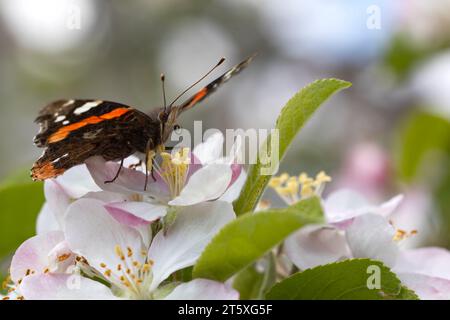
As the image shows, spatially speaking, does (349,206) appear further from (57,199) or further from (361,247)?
(57,199)

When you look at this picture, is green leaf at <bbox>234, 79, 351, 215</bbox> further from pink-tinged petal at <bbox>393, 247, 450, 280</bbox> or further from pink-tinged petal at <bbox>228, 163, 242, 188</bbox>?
pink-tinged petal at <bbox>393, 247, 450, 280</bbox>

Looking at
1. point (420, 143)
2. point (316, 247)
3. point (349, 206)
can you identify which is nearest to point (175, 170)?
point (316, 247)

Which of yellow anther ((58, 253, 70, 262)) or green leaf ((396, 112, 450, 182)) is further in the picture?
green leaf ((396, 112, 450, 182))

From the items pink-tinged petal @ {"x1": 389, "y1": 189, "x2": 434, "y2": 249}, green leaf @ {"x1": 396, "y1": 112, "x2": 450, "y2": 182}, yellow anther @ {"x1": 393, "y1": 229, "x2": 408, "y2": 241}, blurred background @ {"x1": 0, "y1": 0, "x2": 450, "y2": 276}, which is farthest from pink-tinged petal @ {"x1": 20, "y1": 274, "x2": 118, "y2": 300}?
blurred background @ {"x1": 0, "y1": 0, "x2": 450, "y2": 276}

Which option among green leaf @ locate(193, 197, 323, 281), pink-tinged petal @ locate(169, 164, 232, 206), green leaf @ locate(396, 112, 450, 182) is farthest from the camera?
green leaf @ locate(396, 112, 450, 182)

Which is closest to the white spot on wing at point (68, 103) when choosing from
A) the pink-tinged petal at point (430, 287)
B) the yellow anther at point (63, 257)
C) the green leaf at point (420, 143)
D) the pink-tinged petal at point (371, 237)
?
the yellow anther at point (63, 257)

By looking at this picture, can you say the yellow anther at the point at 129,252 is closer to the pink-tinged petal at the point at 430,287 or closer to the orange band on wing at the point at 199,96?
the orange band on wing at the point at 199,96
